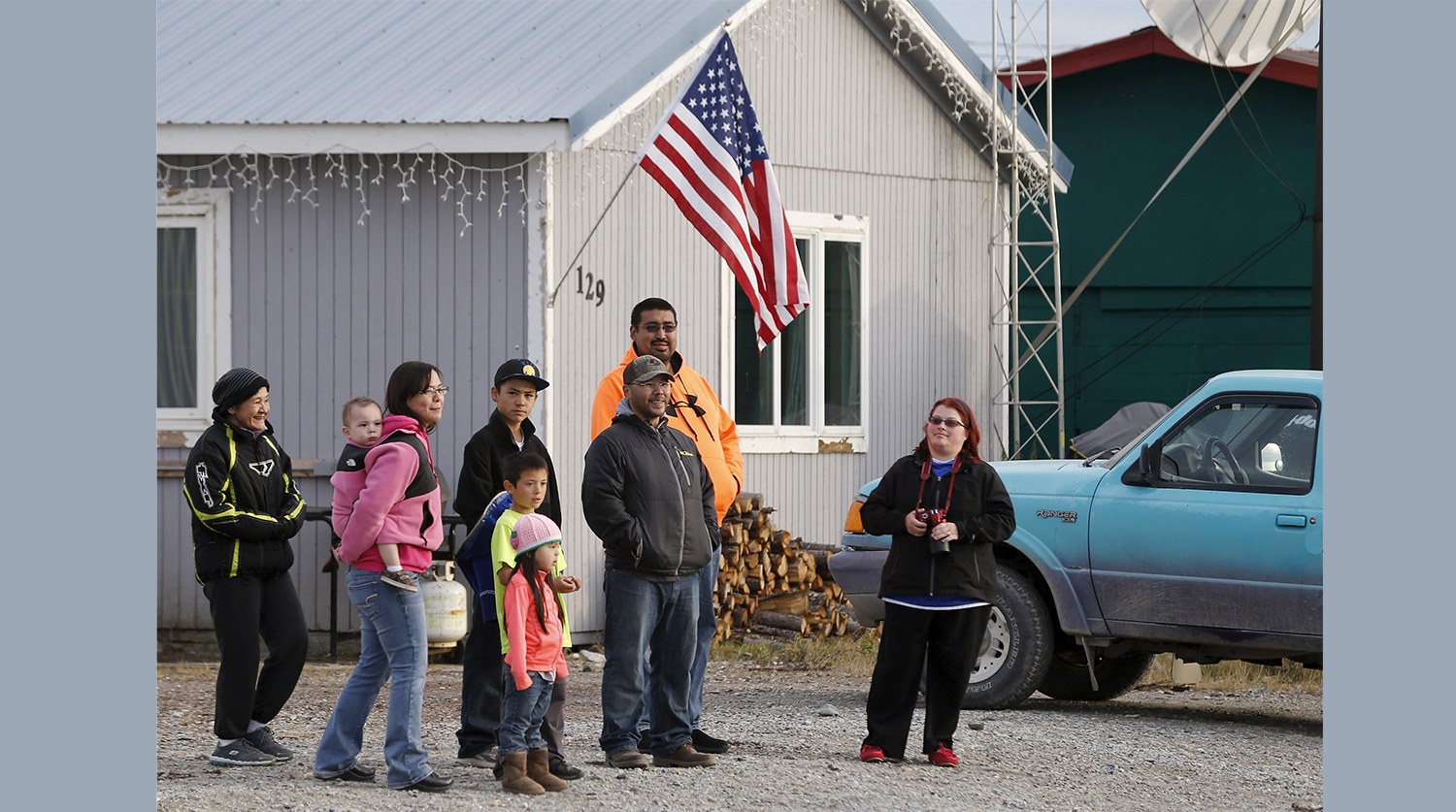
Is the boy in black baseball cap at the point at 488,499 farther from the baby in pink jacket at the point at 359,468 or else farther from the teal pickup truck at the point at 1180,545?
the teal pickup truck at the point at 1180,545

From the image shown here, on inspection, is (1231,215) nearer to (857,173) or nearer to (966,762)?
(857,173)

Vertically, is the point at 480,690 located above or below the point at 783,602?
above

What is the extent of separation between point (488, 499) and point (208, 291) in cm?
554

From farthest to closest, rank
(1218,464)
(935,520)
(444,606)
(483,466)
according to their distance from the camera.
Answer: (444,606)
(1218,464)
(935,520)
(483,466)


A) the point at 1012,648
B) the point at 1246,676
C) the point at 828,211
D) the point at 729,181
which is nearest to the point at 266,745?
the point at 729,181

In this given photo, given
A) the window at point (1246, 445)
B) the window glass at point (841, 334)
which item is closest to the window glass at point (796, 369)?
the window glass at point (841, 334)

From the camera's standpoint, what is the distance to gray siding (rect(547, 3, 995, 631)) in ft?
37.0

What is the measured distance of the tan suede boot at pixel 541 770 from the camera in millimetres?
6285

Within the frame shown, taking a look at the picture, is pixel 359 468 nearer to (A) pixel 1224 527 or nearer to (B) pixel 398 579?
(B) pixel 398 579

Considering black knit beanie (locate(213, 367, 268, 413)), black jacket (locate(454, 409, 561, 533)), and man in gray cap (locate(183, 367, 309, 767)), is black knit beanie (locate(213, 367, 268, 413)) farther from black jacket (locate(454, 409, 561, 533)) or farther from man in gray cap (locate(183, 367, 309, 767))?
black jacket (locate(454, 409, 561, 533))

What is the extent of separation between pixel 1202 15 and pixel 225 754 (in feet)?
43.4

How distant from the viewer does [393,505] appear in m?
6.32

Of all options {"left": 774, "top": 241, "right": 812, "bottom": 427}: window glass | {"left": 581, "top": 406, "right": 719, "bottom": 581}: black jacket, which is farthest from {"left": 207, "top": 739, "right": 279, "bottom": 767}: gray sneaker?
{"left": 774, "top": 241, "right": 812, "bottom": 427}: window glass

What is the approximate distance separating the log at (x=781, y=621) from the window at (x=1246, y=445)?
4034mm
